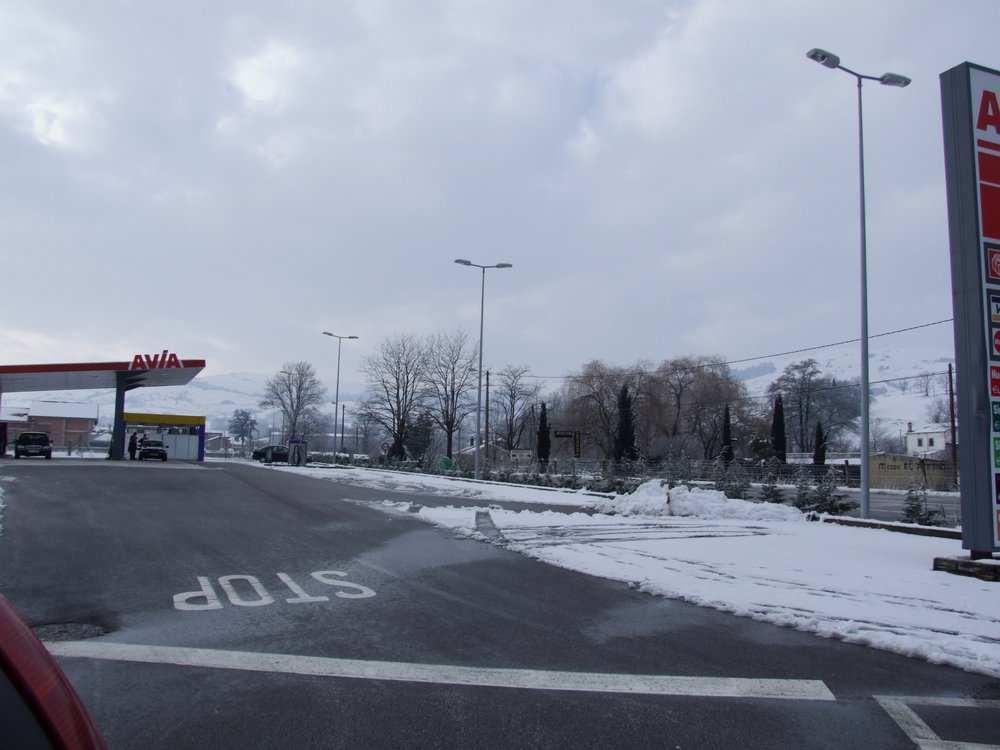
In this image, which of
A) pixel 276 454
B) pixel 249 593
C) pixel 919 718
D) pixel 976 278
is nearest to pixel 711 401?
pixel 276 454

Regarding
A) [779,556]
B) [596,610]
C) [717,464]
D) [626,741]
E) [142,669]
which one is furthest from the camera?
[717,464]

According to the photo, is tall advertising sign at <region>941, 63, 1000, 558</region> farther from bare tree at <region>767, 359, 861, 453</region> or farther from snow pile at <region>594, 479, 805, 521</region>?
bare tree at <region>767, 359, 861, 453</region>

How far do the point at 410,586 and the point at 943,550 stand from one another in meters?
8.94

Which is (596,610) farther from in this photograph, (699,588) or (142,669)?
(142,669)

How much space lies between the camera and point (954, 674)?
5258mm

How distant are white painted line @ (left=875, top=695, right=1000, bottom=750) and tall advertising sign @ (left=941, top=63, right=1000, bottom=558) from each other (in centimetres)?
536

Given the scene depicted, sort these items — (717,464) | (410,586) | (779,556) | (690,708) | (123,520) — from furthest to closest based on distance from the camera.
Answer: (717,464), (123,520), (779,556), (410,586), (690,708)

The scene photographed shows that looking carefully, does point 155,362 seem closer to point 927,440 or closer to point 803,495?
point 803,495

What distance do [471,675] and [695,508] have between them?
13354 millimetres

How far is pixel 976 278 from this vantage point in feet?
30.5

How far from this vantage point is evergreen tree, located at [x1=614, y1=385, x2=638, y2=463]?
6303cm

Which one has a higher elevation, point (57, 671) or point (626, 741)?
point (57, 671)

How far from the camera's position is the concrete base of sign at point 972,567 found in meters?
8.78

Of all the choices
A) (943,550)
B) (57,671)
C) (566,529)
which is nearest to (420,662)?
(57,671)
